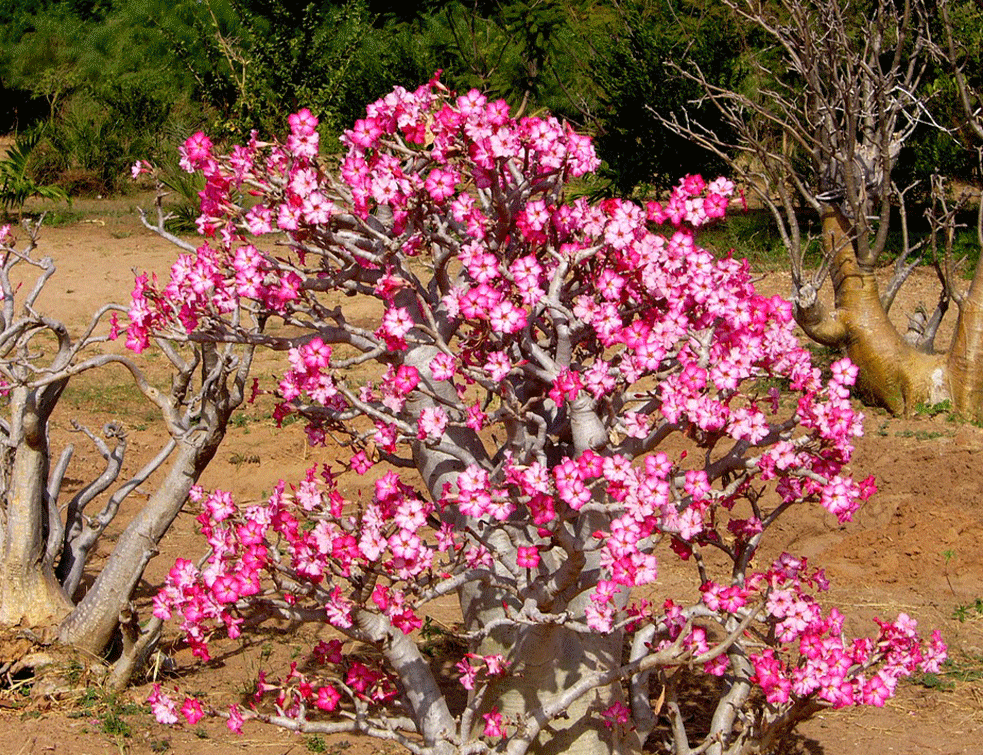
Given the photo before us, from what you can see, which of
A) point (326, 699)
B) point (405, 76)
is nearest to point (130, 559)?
point (326, 699)

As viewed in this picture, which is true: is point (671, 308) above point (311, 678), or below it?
above

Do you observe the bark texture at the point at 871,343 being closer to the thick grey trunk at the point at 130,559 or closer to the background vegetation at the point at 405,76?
the thick grey trunk at the point at 130,559

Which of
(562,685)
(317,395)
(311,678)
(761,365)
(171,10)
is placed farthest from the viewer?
(171,10)

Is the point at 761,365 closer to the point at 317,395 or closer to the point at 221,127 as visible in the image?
the point at 317,395

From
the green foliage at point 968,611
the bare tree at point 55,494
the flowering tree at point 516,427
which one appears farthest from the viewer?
the green foliage at point 968,611

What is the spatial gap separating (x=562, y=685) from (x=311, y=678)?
4.41 feet

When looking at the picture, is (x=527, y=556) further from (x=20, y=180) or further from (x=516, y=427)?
(x=20, y=180)

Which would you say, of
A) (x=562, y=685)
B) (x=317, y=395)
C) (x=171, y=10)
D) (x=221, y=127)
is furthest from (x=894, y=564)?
(x=171, y=10)

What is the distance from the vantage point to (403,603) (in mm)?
3135

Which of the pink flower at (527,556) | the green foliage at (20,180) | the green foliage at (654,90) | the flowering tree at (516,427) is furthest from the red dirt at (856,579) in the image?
the green foliage at (654,90)

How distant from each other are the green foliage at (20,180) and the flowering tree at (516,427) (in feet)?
37.4

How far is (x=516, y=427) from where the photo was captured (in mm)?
3332

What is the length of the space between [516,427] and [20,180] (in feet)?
40.7

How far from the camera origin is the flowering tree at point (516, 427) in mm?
3027
